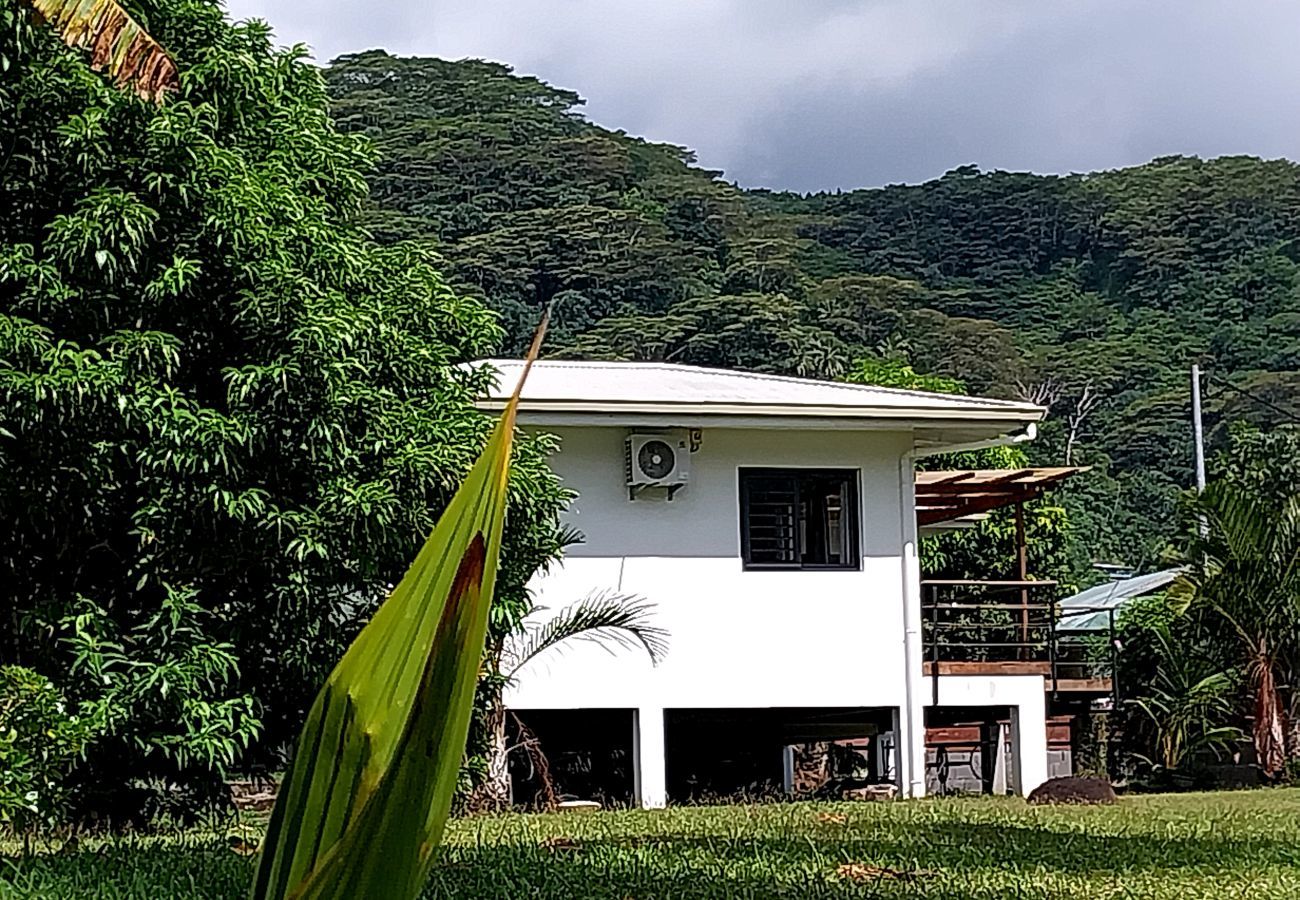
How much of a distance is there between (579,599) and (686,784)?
8.69ft

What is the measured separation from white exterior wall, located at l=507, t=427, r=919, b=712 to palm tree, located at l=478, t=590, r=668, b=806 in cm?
13

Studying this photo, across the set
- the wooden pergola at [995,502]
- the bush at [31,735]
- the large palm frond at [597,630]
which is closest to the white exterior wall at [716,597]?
the large palm frond at [597,630]

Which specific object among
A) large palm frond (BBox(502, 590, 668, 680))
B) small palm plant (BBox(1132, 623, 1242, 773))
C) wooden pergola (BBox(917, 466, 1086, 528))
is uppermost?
wooden pergola (BBox(917, 466, 1086, 528))

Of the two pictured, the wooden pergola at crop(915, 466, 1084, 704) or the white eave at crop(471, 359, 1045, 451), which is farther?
the wooden pergola at crop(915, 466, 1084, 704)

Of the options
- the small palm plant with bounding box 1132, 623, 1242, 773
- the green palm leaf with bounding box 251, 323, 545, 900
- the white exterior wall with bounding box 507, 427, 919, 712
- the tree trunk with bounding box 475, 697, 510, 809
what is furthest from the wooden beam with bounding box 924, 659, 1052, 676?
the green palm leaf with bounding box 251, 323, 545, 900

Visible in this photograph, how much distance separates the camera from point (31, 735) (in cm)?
741

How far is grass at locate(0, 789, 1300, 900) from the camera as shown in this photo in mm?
7430

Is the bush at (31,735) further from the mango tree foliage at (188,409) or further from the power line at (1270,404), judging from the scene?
the power line at (1270,404)

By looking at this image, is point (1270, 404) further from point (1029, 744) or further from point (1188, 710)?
point (1029, 744)

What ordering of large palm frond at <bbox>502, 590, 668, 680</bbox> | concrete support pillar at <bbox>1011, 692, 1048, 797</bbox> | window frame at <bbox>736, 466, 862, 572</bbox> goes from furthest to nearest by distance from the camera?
concrete support pillar at <bbox>1011, 692, 1048, 797</bbox> < window frame at <bbox>736, 466, 862, 572</bbox> < large palm frond at <bbox>502, 590, 668, 680</bbox>

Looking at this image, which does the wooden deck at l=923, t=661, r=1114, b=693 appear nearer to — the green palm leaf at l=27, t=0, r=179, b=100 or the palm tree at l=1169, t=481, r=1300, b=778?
the palm tree at l=1169, t=481, r=1300, b=778

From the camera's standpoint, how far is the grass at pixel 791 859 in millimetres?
7430

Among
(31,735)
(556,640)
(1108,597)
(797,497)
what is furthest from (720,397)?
(1108,597)

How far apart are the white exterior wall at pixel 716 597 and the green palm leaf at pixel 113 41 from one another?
22.3 ft
